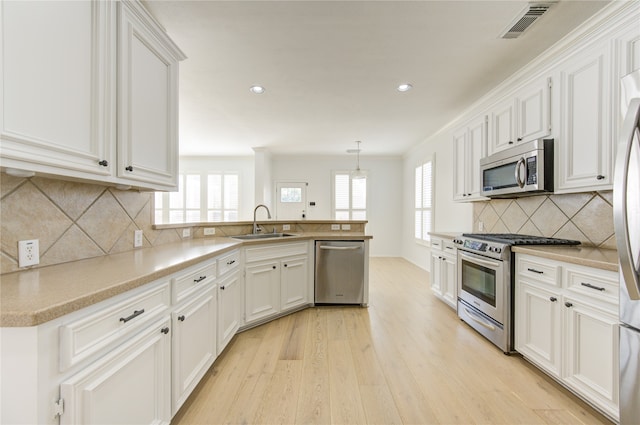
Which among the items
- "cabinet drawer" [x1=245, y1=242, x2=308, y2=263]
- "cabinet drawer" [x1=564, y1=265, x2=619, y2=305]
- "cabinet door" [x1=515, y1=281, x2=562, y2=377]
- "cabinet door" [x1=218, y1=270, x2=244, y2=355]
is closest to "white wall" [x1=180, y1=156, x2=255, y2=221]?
"cabinet drawer" [x1=245, y1=242, x2=308, y2=263]

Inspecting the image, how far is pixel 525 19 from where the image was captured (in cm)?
198

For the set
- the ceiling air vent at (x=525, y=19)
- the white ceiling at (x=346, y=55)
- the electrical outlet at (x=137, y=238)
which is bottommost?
the electrical outlet at (x=137, y=238)

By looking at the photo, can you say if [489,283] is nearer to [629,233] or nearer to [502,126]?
[629,233]

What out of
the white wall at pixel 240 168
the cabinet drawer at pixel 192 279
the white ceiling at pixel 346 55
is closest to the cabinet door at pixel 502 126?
the white ceiling at pixel 346 55

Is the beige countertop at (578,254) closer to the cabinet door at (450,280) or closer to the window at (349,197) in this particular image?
the cabinet door at (450,280)

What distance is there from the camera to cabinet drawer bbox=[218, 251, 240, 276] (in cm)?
208

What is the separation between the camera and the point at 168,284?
1385 millimetres

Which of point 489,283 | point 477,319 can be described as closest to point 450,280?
point 477,319

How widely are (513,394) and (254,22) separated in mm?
3127

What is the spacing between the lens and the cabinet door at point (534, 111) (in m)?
2.33

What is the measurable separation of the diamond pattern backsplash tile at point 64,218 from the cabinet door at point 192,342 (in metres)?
0.65

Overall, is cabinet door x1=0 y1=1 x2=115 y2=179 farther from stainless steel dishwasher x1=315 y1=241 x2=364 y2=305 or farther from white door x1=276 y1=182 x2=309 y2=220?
white door x1=276 y1=182 x2=309 y2=220

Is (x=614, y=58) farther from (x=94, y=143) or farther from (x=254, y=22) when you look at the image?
(x=94, y=143)

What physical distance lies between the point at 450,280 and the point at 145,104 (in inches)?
135
